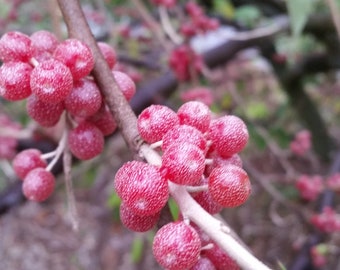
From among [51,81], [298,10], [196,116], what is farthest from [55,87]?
[298,10]

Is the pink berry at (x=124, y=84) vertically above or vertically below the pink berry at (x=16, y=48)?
below

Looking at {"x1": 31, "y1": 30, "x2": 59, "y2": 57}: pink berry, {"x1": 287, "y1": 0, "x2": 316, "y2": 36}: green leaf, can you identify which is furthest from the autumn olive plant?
{"x1": 287, "y1": 0, "x2": 316, "y2": 36}: green leaf

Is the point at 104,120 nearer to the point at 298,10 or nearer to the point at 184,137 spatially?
the point at 184,137

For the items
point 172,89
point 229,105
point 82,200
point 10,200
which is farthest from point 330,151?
point 10,200

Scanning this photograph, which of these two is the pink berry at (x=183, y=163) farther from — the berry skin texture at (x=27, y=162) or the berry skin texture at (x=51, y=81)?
the berry skin texture at (x=27, y=162)

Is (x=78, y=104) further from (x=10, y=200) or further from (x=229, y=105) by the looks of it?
(x=229, y=105)

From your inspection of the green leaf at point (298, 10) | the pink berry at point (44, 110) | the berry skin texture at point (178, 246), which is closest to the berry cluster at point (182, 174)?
the berry skin texture at point (178, 246)
